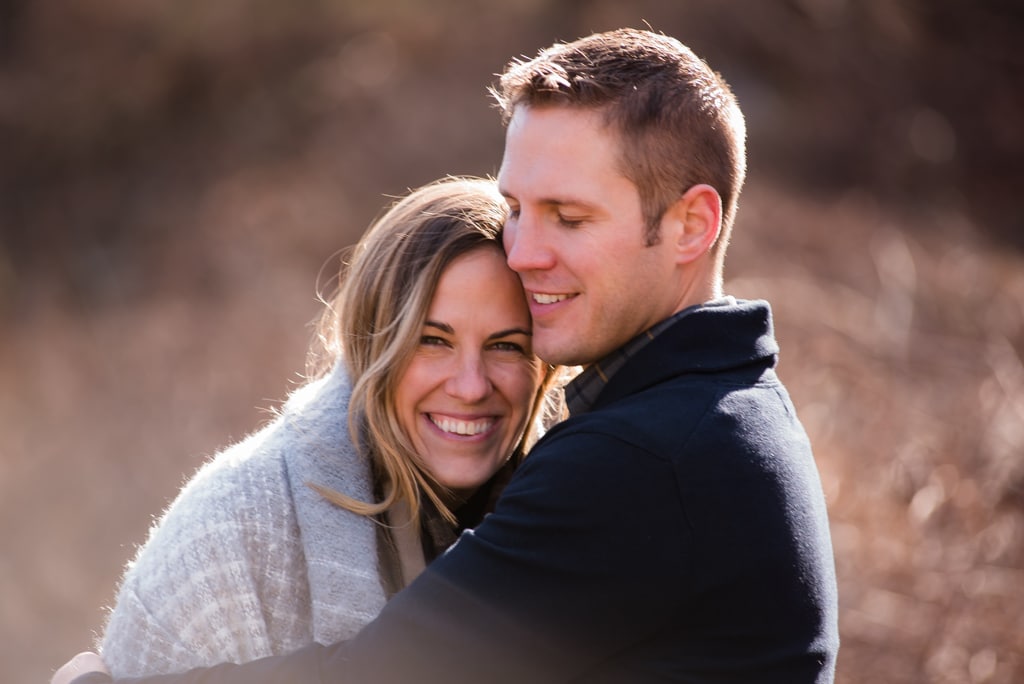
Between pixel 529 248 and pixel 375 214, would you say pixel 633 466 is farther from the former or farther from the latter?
pixel 375 214

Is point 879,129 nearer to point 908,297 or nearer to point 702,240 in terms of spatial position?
point 908,297

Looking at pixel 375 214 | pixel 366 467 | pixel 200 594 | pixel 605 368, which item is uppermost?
pixel 605 368

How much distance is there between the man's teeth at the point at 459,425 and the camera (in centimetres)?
283

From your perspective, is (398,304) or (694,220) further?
(398,304)

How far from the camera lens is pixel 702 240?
249 centimetres

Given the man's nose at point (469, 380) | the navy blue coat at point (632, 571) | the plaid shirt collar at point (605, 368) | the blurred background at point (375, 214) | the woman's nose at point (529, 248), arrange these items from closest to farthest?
the navy blue coat at point (632, 571)
the plaid shirt collar at point (605, 368)
the woman's nose at point (529, 248)
the man's nose at point (469, 380)
the blurred background at point (375, 214)

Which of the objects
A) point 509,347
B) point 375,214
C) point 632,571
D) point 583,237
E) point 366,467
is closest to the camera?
point 632,571

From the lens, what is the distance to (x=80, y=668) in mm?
2535

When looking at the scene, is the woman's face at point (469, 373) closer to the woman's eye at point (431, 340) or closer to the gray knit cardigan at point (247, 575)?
the woman's eye at point (431, 340)

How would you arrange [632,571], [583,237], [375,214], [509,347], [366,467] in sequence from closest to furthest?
[632,571], [583,237], [366,467], [509,347], [375,214]

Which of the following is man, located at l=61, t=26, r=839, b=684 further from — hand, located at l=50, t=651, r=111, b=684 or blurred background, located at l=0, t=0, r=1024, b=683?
blurred background, located at l=0, t=0, r=1024, b=683

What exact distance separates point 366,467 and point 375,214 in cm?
757

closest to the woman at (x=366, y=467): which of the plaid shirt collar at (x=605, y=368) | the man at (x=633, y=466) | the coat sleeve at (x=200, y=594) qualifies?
the coat sleeve at (x=200, y=594)

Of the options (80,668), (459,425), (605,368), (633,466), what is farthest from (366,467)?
(633,466)
